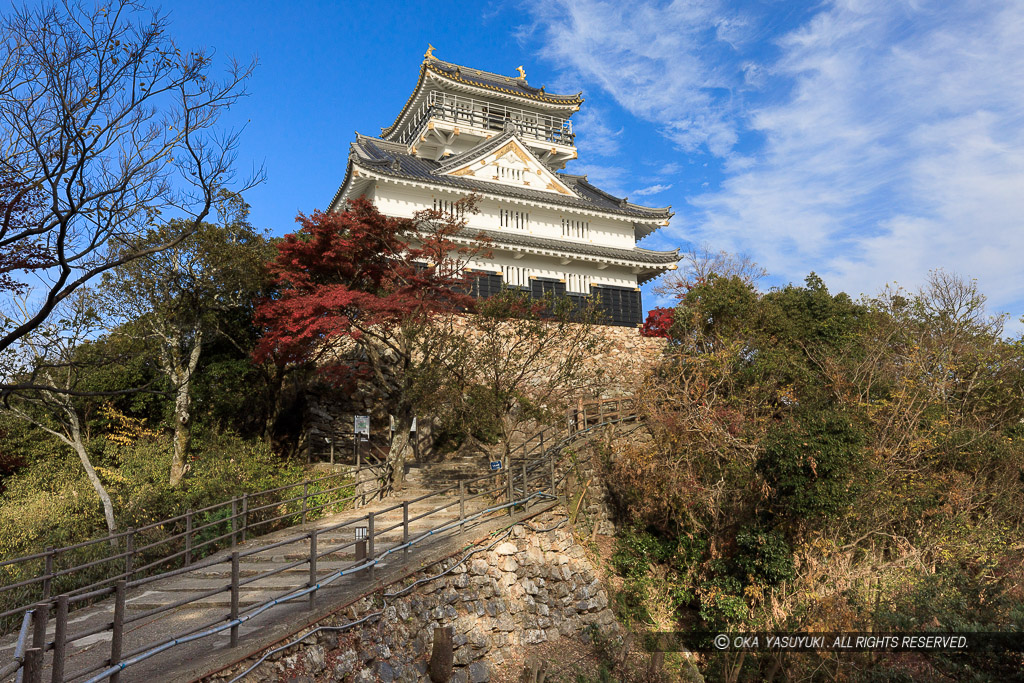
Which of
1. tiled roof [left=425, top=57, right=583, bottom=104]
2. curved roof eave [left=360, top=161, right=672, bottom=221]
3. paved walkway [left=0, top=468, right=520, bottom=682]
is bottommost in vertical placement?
paved walkway [left=0, top=468, right=520, bottom=682]

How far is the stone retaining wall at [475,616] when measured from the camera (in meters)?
7.46

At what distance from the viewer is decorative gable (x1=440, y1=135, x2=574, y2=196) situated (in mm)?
26797

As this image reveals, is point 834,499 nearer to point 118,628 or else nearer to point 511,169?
point 118,628

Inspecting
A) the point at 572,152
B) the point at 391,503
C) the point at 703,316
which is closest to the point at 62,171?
the point at 391,503

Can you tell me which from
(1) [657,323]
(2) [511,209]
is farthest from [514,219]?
(1) [657,323]

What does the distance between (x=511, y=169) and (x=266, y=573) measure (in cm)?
2363

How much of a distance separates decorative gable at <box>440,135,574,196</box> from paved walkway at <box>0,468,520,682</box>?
1831 cm

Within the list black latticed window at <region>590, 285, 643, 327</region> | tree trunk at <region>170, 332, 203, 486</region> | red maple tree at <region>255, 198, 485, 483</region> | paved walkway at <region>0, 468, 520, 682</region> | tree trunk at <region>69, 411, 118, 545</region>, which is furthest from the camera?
black latticed window at <region>590, 285, 643, 327</region>

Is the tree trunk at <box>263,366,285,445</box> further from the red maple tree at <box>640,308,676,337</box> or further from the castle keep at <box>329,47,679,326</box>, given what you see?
the red maple tree at <box>640,308,676,337</box>

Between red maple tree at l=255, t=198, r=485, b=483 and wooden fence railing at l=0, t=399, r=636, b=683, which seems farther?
red maple tree at l=255, t=198, r=485, b=483

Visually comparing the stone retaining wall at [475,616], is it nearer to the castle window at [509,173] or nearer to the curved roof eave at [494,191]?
the curved roof eave at [494,191]

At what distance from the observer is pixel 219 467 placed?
14281mm

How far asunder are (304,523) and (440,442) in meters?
5.59

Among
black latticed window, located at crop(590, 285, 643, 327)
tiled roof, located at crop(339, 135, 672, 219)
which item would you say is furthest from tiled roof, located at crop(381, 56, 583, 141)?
black latticed window, located at crop(590, 285, 643, 327)
